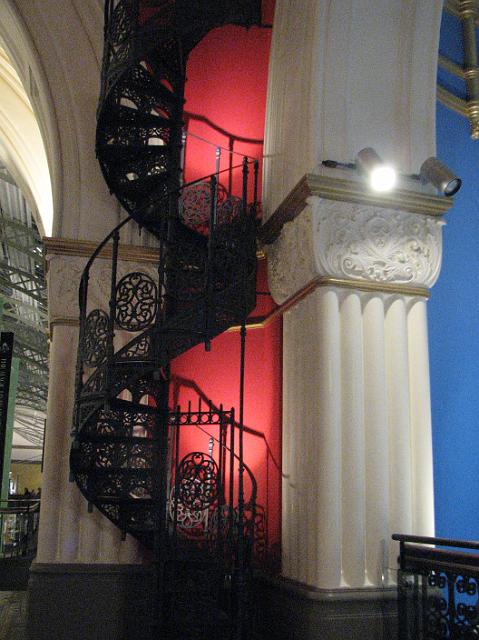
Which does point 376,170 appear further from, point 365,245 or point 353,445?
point 353,445

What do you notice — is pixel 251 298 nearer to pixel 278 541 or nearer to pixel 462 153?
pixel 278 541

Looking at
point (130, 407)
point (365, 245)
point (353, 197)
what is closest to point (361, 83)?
point (353, 197)

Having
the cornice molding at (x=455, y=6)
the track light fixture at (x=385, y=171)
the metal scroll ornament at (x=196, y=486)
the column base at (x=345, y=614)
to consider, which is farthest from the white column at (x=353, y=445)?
the cornice molding at (x=455, y=6)

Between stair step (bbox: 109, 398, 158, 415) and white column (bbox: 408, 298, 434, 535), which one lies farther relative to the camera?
stair step (bbox: 109, 398, 158, 415)

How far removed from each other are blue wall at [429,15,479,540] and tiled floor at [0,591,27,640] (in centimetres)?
340

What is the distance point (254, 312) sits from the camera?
6.21m

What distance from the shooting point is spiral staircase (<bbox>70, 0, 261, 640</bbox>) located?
16.6 feet

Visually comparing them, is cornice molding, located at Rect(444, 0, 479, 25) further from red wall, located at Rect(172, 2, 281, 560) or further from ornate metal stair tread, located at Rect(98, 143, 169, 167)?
ornate metal stair tread, located at Rect(98, 143, 169, 167)

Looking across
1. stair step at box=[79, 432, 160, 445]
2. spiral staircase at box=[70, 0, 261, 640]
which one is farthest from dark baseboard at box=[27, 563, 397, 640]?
stair step at box=[79, 432, 160, 445]

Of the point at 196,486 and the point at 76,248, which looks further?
the point at 76,248

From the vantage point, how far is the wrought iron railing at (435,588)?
383cm

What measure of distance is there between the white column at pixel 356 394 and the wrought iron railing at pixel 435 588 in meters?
0.22

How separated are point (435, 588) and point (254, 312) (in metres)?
2.63

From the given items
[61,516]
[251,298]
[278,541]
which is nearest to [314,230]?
[251,298]
